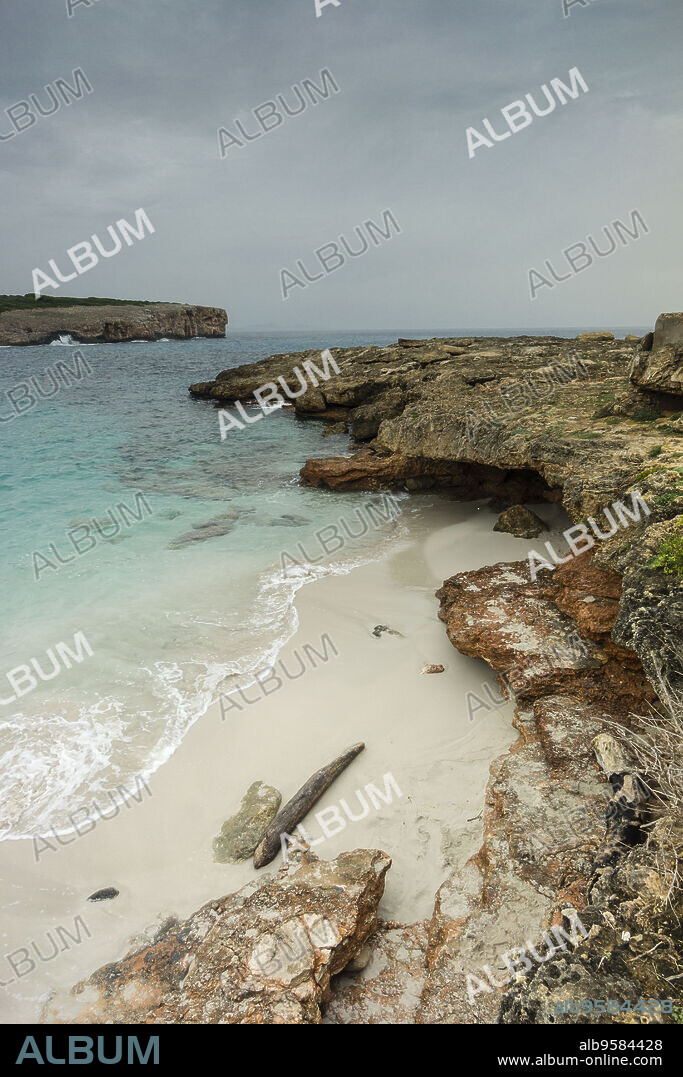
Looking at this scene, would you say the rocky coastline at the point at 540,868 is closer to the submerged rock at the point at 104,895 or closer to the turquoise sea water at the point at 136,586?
the submerged rock at the point at 104,895

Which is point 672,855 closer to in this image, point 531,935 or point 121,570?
point 531,935

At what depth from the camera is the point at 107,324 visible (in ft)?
289

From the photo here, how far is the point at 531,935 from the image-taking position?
111 inches

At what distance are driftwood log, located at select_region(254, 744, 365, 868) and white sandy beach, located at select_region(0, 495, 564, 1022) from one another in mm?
80

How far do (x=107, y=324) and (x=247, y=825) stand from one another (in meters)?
99.8

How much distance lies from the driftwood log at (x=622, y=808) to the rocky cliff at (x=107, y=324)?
9253 cm

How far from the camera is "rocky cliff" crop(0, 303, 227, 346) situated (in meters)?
77.9

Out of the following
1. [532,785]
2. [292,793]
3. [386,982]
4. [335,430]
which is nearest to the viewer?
[386,982]

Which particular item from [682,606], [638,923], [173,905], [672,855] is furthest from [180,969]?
[682,606]

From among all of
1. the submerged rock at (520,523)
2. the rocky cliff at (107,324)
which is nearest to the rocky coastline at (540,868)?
the submerged rock at (520,523)

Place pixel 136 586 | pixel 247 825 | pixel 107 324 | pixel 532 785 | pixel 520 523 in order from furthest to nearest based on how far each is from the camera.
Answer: pixel 107 324, pixel 520 523, pixel 136 586, pixel 247 825, pixel 532 785

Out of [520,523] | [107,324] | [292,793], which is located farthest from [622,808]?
[107,324]

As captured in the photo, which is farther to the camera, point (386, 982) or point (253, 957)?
point (386, 982)

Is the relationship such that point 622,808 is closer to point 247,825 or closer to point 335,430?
point 247,825
